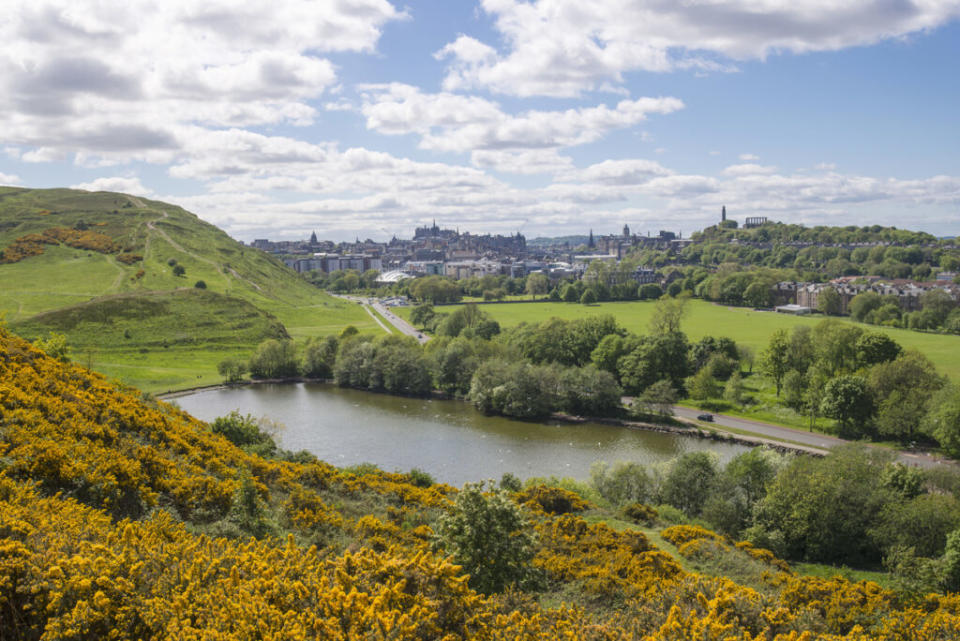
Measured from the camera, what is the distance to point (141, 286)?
78000mm

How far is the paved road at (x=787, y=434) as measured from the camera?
112 feet

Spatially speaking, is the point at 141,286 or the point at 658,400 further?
the point at 141,286

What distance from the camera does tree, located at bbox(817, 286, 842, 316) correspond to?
3720 inches

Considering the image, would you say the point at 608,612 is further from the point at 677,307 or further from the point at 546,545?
the point at 677,307

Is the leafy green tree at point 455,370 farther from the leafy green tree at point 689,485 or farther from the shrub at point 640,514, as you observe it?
the shrub at point 640,514

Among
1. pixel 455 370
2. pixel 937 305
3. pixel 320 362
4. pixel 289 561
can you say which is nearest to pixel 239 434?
pixel 289 561

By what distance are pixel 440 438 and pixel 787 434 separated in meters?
22.7

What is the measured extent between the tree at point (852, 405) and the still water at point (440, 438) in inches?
287

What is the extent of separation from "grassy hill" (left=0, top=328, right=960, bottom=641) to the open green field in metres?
47.4

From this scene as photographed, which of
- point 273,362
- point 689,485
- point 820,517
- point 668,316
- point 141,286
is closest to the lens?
point 820,517

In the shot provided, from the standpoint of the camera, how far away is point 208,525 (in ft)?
39.0

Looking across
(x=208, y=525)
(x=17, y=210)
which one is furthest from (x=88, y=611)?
(x=17, y=210)

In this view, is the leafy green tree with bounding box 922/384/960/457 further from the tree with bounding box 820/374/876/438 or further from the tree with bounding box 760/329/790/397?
the tree with bounding box 760/329/790/397

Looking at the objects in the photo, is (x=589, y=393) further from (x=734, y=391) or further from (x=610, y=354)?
(x=734, y=391)
